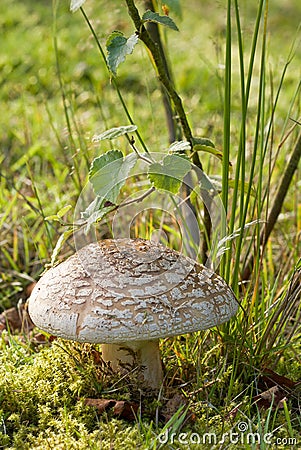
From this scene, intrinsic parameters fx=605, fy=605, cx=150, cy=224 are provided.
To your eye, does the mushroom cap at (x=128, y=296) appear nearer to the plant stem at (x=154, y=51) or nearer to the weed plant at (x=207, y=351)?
the weed plant at (x=207, y=351)

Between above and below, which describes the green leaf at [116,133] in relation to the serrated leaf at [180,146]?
above

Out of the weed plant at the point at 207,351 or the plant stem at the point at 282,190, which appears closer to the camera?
the weed plant at the point at 207,351

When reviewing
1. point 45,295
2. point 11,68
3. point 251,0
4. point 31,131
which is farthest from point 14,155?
point 251,0

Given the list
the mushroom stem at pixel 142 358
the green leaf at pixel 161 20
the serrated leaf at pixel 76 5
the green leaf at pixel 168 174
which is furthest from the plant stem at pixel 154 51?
the mushroom stem at pixel 142 358

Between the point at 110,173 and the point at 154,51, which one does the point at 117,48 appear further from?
the point at 110,173

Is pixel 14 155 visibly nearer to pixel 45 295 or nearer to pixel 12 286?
pixel 12 286

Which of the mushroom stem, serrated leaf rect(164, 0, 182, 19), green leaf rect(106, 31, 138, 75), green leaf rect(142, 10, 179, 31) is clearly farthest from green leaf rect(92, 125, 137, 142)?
the mushroom stem

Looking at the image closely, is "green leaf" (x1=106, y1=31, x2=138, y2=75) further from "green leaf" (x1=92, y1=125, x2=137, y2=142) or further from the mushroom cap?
the mushroom cap
